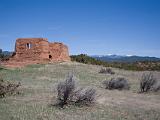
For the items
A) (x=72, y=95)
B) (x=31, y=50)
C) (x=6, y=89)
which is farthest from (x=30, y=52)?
(x=72, y=95)

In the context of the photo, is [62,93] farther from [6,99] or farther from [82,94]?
[6,99]

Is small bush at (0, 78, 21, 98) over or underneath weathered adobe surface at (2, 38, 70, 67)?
underneath

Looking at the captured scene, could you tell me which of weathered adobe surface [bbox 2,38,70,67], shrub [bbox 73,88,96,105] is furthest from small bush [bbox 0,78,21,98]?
weathered adobe surface [bbox 2,38,70,67]

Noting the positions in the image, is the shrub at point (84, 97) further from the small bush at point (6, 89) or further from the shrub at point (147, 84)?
the shrub at point (147, 84)

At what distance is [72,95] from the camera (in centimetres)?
1087

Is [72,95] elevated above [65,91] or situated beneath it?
situated beneath

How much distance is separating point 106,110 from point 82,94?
1217 millimetres

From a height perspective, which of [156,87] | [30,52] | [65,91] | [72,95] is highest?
[30,52]

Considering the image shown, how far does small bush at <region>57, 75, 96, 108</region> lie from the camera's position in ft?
34.8

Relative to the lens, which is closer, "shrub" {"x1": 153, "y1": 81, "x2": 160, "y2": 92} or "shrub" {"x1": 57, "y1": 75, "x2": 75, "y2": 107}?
"shrub" {"x1": 57, "y1": 75, "x2": 75, "y2": 107}

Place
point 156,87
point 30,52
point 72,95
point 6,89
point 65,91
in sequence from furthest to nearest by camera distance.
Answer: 1. point 30,52
2. point 156,87
3. point 6,89
4. point 72,95
5. point 65,91

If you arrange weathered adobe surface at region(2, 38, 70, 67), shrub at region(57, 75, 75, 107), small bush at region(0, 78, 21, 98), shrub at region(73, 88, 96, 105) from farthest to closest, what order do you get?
weathered adobe surface at region(2, 38, 70, 67) → small bush at region(0, 78, 21, 98) → shrub at region(73, 88, 96, 105) → shrub at region(57, 75, 75, 107)

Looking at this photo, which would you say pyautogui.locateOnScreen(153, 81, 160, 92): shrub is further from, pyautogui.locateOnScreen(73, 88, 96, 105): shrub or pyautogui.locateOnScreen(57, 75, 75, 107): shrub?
pyautogui.locateOnScreen(57, 75, 75, 107): shrub

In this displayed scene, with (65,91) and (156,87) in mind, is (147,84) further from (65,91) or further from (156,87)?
(65,91)
